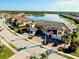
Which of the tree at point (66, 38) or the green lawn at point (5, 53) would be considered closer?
the green lawn at point (5, 53)

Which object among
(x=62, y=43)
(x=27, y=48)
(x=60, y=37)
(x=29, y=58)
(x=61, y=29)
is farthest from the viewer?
(x=61, y=29)

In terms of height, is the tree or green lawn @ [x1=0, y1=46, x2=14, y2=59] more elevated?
the tree

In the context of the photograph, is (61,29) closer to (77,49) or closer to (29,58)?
(77,49)

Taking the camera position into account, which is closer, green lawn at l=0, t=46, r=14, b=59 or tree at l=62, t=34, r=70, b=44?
green lawn at l=0, t=46, r=14, b=59

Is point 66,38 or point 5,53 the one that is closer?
point 5,53

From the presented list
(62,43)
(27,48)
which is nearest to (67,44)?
(62,43)

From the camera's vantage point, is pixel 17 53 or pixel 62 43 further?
pixel 62 43

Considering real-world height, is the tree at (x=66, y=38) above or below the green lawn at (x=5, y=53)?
above

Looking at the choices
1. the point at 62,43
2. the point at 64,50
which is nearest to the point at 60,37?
the point at 62,43

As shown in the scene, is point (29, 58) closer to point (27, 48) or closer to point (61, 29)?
point (27, 48)

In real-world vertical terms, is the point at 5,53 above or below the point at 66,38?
below

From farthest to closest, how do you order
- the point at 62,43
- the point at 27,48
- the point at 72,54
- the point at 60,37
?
the point at 60,37
the point at 62,43
the point at 27,48
the point at 72,54
